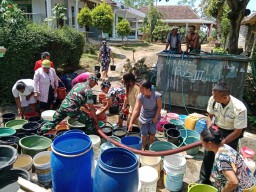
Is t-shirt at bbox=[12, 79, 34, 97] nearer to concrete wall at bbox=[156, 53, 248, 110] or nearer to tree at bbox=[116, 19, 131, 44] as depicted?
concrete wall at bbox=[156, 53, 248, 110]

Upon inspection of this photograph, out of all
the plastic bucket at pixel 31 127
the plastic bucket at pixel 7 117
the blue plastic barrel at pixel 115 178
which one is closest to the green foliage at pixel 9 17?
the plastic bucket at pixel 7 117

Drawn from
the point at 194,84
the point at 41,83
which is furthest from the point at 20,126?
the point at 194,84

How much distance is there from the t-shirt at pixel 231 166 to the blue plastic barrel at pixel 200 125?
286 cm

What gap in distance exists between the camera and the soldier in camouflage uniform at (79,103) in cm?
440

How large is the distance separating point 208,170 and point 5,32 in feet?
22.3

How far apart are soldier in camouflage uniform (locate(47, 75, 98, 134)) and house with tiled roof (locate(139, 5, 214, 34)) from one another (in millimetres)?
32324

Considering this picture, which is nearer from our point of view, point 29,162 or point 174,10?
point 29,162

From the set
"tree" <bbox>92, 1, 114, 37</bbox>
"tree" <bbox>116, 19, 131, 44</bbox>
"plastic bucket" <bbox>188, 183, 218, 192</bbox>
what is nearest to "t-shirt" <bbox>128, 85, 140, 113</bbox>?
"plastic bucket" <bbox>188, 183, 218, 192</bbox>

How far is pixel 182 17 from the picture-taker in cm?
3575

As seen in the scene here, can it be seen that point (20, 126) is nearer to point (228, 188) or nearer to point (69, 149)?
point (69, 149)

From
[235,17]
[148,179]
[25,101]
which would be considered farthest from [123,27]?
[148,179]

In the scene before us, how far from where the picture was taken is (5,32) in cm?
684

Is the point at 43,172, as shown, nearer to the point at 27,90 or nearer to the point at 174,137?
the point at 174,137

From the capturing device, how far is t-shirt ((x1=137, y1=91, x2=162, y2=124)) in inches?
165
